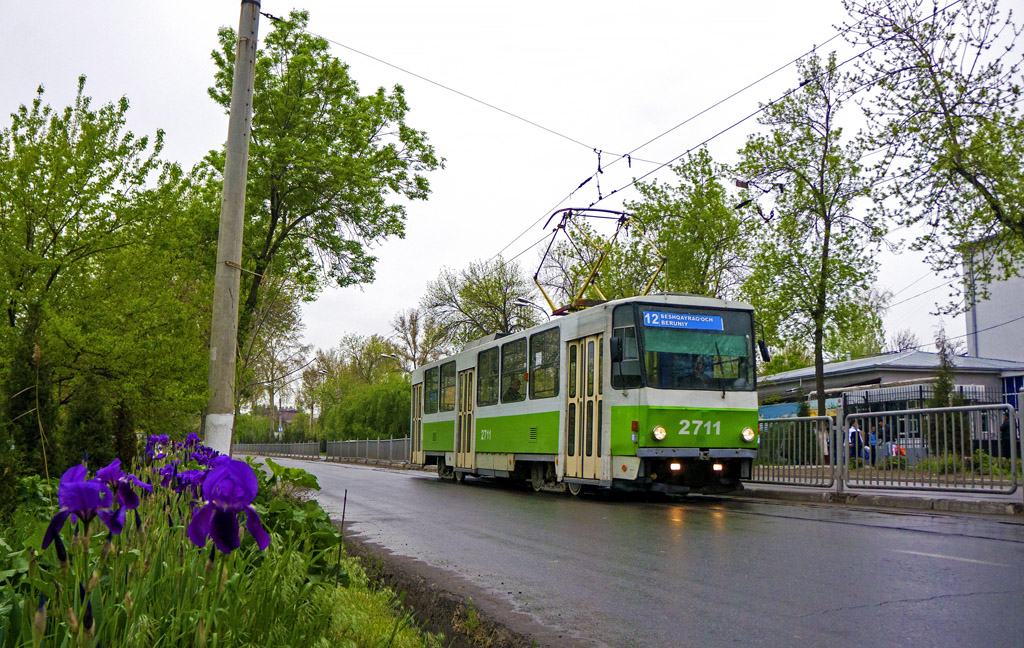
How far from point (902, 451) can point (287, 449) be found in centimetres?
6457

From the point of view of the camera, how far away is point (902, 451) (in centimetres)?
1403

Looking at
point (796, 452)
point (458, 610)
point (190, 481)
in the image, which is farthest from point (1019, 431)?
point (190, 481)

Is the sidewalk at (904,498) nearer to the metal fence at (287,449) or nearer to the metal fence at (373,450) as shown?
the metal fence at (373,450)

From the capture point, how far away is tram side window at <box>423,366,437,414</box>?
2472cm

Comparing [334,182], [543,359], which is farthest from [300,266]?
[543,359]

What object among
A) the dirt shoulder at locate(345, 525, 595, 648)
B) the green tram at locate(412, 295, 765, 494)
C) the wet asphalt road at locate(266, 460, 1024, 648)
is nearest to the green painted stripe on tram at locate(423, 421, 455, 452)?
the green tram at locate(412, 295, 765, 494)

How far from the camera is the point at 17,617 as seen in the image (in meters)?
2.78

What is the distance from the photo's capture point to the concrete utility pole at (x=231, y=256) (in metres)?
8.36

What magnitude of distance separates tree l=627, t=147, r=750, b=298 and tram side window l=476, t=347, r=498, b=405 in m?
10.7

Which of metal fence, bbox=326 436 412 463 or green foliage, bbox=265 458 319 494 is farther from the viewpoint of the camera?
metal fence, bbox=326 436 412 463

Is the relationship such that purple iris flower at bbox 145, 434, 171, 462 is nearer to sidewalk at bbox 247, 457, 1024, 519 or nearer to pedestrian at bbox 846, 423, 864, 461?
sidewalk at bbox 247, 457, 1024, 519

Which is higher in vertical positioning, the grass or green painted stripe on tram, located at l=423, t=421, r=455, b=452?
green painted stripe on tram, located at l=423, t=421, r=455, b=452

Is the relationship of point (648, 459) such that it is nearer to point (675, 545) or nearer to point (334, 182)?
point (675, 545)

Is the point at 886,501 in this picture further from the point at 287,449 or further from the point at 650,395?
the point at 287,449
